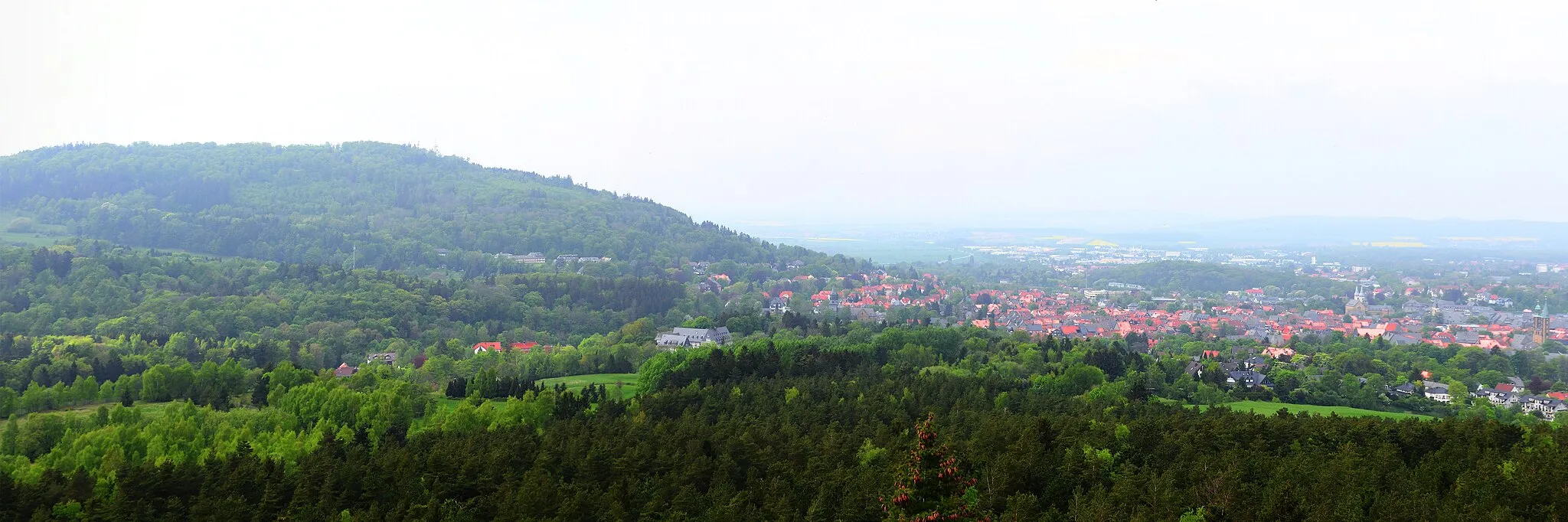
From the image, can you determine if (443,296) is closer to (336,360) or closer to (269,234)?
(336,360)

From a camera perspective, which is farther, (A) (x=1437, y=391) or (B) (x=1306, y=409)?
(A) (x=1437, y=391)

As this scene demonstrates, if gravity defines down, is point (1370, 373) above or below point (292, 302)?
below

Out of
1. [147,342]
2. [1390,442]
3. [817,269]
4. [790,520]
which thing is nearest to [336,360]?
[147,342]

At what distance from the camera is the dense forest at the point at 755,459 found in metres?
25.0

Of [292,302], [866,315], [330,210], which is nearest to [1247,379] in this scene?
[866,315]

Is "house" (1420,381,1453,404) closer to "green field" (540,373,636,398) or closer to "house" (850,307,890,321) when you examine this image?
"house" (850,307,890,321)

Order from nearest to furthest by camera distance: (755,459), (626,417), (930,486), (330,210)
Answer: (930,486) → (755,459) → (626,417) → (330,210)

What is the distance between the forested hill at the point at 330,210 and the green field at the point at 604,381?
72705 mm

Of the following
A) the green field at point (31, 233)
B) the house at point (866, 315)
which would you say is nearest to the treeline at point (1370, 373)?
the house at point (866, 315)

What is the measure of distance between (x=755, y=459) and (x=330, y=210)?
137214 mm

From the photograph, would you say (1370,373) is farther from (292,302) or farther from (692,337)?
(292,302)

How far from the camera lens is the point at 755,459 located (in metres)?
33.8

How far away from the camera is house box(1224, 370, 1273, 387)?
59078 mm

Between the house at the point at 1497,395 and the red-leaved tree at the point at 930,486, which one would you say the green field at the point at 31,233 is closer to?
the red-leaved tree at the point at 930,486
